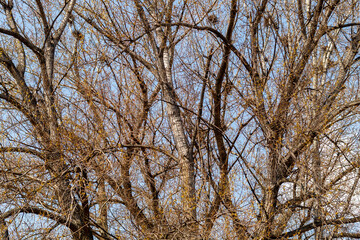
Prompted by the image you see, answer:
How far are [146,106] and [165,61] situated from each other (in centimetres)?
138

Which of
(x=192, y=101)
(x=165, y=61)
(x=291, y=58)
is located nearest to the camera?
(x=291, y=58)

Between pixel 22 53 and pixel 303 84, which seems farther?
pixel 22 53

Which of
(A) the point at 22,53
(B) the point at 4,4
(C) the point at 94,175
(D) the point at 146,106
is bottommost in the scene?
(C) the point at 94,175

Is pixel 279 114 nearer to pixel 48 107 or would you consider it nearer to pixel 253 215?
pixel 253 215

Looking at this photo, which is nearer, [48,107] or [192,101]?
[48,107]

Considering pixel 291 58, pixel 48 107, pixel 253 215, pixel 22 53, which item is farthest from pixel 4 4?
pixel 253 215

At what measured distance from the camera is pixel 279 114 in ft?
21.2

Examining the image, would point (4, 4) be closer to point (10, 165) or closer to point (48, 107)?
point (48, 107)

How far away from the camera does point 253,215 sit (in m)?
6.35

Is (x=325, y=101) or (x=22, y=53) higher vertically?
(x=22, y=53)

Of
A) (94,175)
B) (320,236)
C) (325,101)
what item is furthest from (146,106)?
(320,236)

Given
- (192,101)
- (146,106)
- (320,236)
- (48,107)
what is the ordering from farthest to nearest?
(192,101)
(146,106)
(48,107)
(320,236)

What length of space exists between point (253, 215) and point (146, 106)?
13.2ft

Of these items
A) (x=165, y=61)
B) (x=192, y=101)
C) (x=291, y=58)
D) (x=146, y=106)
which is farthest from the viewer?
(x=192, y=101)
